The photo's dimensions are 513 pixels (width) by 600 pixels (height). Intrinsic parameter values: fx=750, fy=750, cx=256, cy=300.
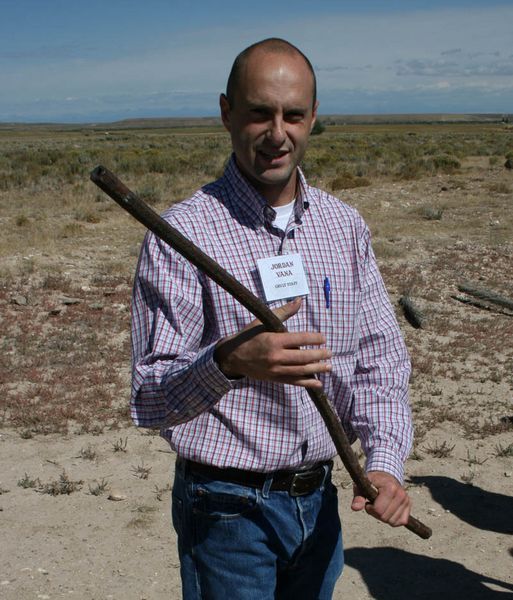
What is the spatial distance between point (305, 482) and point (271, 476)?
11 cm

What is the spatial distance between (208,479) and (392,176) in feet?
76.0

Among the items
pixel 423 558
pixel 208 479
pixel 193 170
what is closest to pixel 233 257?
pixel 208 479

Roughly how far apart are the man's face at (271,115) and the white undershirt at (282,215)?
6cm

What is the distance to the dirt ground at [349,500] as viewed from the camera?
383 centimetres

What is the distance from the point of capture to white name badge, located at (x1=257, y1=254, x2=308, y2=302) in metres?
1.68

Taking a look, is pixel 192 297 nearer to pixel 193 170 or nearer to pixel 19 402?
pixel 19 402

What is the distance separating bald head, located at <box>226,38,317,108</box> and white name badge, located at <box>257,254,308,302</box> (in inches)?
15.4

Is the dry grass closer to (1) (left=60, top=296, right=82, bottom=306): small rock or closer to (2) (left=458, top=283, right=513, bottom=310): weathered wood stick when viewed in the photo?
(1) (left=60, top=296, right=82, bottom=306): small rock

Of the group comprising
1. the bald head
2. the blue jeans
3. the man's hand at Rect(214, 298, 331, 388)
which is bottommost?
the blue jeans

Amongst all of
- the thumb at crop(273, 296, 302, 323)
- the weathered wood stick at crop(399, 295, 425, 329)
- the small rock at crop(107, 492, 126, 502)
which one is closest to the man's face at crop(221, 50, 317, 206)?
the thumb at crop(273, 296, 302, 323)

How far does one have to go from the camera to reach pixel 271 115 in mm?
1731

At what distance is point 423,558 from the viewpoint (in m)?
4.06

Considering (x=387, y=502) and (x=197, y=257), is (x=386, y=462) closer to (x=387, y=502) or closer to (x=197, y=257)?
(x=387, y=502)

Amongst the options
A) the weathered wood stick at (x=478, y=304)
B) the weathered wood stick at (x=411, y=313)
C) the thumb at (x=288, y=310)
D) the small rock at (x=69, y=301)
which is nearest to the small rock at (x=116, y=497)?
the thumb at (x=288, y=310)
